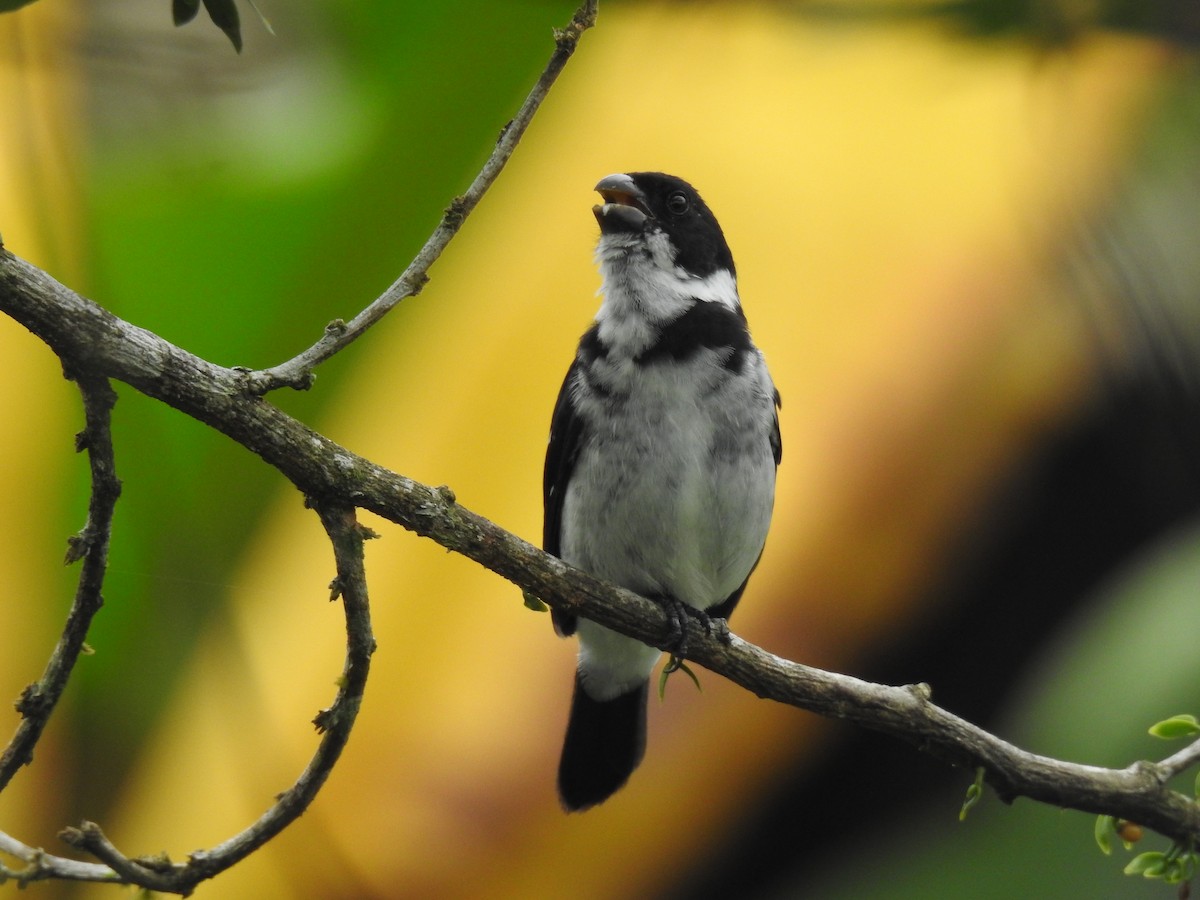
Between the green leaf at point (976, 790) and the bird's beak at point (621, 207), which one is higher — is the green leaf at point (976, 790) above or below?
below

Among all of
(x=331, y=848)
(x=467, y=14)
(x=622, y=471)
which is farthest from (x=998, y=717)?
(x=467, y=14)

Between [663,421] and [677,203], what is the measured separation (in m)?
0.49

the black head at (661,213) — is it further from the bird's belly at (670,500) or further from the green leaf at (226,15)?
the green leaf at (226,15)

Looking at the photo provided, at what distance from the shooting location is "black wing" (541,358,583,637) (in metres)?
2.12

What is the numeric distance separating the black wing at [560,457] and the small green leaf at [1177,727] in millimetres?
956

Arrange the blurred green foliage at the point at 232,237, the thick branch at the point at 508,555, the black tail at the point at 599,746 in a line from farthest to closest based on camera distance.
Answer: the blurred green foliage at the point at 232,237 → the black tail at the point at 599,746 → the thick branch at the point at 508,555

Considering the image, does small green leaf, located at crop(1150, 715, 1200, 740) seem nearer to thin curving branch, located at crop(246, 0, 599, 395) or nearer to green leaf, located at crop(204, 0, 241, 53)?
thin curving branch, located at crop(246, 0, 599, 395)

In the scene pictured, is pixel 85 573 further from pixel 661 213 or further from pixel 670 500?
pixel 661 213

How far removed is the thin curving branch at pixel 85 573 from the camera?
1271 millimetres

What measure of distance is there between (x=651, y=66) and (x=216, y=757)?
212cm

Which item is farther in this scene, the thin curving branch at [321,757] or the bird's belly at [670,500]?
the bird's belly at [670,500]

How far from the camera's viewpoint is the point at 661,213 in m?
2.22

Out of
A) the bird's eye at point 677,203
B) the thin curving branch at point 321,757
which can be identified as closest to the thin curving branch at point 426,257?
the thin curving branch at point 321,757

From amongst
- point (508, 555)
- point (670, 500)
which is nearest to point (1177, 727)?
point (670, 500)
